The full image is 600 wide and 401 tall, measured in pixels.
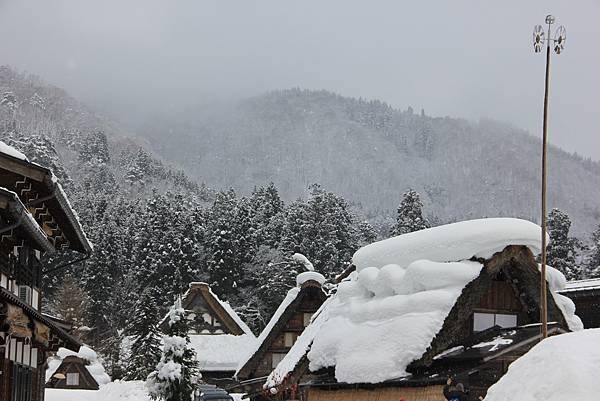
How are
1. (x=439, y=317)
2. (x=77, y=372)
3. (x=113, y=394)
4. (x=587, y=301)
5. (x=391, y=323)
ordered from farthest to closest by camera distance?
(x=77, y=372), (x=113, y=394), (x=587, y=301), (x=391, y=323), (x=439, y=317)

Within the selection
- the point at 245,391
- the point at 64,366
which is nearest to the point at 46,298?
the point at 64,366

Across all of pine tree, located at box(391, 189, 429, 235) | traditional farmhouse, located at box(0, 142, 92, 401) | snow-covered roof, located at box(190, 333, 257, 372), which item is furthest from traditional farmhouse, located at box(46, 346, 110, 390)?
traditional farmhouse, located at box(0, 142, 92, 401)

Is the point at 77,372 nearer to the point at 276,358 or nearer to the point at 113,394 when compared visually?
the point at 113,394

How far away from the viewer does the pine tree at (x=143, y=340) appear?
50.0 meters

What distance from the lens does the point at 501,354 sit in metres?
18.7

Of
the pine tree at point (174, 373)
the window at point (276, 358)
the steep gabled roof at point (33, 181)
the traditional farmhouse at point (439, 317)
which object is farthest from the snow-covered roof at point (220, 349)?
the steep gabled roof at point (33, 181)

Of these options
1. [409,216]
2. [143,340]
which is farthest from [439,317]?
[409,216]

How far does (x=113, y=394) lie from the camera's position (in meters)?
43.2

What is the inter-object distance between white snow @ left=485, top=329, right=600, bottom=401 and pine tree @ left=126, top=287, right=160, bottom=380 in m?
39.5

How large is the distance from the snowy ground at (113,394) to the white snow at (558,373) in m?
31.5

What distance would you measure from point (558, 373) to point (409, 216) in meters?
59.1

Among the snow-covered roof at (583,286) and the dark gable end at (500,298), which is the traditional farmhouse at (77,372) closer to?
the snow-covered roof at (583,286)

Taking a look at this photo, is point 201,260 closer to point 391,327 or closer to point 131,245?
point 131,245

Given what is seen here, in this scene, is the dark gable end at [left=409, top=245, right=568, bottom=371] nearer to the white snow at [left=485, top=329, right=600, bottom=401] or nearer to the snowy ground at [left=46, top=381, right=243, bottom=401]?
the white snow at [left=485, top=329, right=600, bottom=401]
